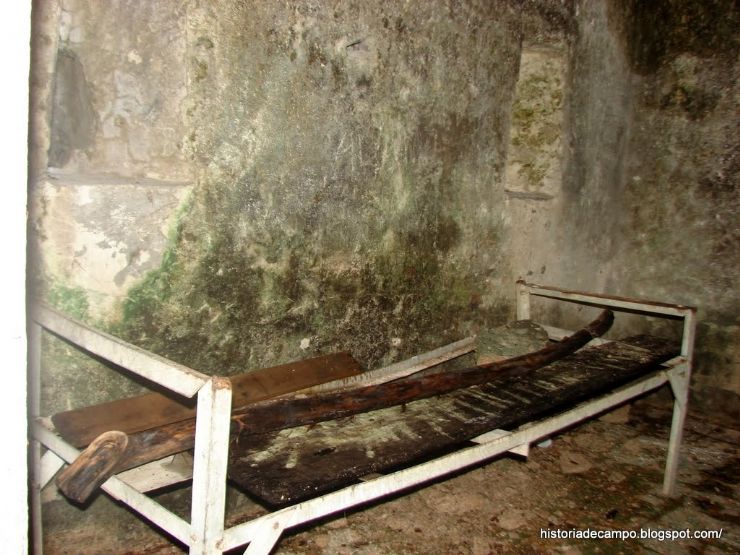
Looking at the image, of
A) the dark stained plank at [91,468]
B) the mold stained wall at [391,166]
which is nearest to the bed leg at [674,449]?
the mold stained wall at [391,166]

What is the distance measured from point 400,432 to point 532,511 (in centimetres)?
122

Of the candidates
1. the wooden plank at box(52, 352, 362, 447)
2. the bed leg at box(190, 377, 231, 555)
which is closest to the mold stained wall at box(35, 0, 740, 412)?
the wooden plank at box(52, 352, 362, 447)

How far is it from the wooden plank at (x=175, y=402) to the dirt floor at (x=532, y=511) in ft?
1.44

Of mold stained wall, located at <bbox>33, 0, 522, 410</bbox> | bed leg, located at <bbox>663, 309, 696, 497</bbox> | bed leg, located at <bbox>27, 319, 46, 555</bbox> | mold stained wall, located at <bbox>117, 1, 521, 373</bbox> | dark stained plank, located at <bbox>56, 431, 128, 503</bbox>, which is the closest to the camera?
dark stained plank, located at <bbox>56, 431, 128, 503</bbox>

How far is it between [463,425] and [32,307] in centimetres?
141

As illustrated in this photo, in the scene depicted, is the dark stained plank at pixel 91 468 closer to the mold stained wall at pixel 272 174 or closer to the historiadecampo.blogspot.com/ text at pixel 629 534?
the mold stained wall at pixel 272 174

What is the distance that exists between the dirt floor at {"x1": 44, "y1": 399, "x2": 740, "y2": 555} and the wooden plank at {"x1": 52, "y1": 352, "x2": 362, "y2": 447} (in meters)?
0.44

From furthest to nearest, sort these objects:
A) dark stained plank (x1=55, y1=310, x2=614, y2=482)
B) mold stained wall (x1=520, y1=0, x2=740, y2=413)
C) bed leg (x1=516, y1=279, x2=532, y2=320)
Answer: mold stained wall (x1=520, y1=0, x2=740, y2=413) < bed leg (x1=516, y1=279, x2=532, y2=320) < dark stained plank (x1=55, y1=310, x2=614, y2=482)

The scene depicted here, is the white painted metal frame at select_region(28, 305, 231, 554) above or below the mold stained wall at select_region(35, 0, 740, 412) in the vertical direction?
below

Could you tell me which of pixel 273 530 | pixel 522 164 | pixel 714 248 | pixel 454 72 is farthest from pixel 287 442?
pixel 714 248

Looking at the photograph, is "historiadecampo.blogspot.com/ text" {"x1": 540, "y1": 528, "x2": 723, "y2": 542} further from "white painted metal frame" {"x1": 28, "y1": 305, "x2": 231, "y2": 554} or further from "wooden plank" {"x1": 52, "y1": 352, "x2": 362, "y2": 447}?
"white painted metal frame" {"x1": 28, "y1": 305, "x2": 231, "y2": 554}

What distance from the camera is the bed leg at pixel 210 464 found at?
1.10 meters

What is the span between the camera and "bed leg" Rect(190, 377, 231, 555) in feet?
3.59

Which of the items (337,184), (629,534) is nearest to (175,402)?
(337,184)
